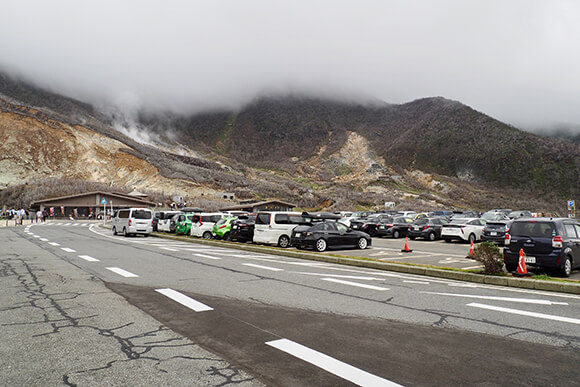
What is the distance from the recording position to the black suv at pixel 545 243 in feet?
35.6

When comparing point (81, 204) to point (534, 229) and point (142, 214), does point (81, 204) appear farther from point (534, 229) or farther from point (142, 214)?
point (534, 229)

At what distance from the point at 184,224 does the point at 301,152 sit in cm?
13433

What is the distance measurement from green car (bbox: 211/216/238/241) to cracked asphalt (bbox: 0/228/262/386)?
1593 centimetres

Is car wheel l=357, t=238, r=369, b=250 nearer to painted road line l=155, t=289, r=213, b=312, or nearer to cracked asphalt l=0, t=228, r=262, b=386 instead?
painted road line l=155, t=289, r=213, b=312

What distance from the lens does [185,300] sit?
7691mm

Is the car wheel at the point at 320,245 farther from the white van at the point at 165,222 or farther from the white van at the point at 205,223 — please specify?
the white van at the point at 165,222

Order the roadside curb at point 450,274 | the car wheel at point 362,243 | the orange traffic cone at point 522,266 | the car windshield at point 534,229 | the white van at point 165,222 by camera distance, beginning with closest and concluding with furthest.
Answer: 1. the roadside curb at point 450,274
2. the orange traffic cone at point 522,266
3. the car windshield at point 534,229
4. the car wheel at point 362,243
5. the white van at point 165,222

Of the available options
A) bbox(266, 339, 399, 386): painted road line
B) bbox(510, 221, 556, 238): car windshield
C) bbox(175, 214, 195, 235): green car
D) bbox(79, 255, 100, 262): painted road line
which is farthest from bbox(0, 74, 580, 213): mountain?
bbox(266, 339, 399, 386): painted road line

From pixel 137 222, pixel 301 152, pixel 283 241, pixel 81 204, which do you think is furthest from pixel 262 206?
pixel 301 152

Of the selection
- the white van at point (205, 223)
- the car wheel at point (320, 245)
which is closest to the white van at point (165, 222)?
the white van at point (205, 223)

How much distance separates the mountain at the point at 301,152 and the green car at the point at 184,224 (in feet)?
195

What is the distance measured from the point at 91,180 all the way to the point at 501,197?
9810 centimetres

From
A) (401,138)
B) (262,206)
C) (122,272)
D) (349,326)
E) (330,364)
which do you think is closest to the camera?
(330,364)

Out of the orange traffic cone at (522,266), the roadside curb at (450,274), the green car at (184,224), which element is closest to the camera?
the roadside curb at (450,274)
